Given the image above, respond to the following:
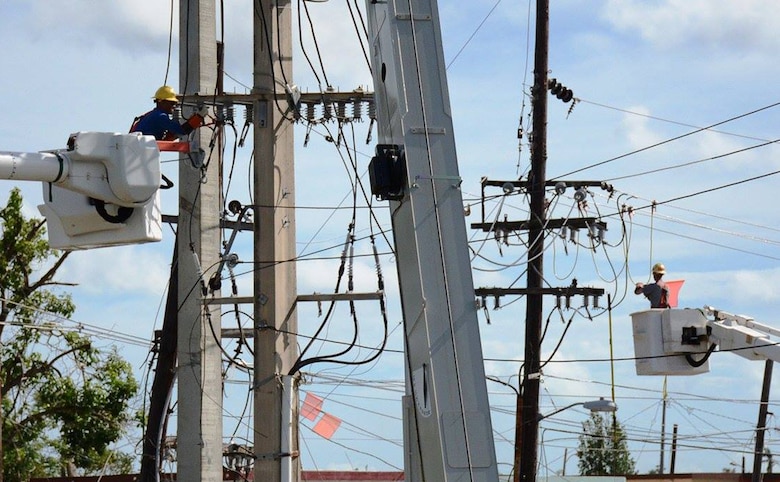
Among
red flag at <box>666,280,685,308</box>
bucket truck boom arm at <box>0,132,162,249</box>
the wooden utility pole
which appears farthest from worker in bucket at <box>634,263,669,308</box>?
bucket truck boom arm at <box>0,132,162,249</box>

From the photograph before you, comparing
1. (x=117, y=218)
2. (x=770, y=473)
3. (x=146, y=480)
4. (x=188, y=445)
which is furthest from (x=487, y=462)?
(x=770, y=473)

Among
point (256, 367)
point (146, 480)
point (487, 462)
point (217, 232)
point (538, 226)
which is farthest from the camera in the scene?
point (538, 226)

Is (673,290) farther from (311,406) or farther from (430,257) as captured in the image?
(430,257)

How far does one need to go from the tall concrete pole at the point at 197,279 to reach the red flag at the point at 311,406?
164 cm

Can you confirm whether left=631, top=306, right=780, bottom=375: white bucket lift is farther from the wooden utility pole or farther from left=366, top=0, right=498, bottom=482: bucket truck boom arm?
left=366, top=0, right=498, bottom=482: bucket truck boom arm

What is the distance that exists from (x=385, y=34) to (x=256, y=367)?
7.30m

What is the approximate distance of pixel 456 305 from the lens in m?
8.44

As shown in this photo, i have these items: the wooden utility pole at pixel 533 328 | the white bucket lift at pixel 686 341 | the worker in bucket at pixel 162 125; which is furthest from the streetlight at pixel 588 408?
the worker in bucket at pixel 162 125

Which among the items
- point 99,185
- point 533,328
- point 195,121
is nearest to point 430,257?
point 99,185

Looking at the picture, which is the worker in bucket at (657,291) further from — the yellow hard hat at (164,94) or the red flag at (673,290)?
the yellow hard hat at (164,94)

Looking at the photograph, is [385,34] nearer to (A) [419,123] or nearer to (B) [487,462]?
(A) [419,123]

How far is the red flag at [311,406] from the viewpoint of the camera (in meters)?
18.1

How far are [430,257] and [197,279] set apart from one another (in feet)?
28.2

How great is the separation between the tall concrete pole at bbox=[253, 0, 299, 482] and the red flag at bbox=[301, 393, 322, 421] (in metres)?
2.25
